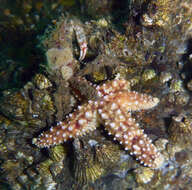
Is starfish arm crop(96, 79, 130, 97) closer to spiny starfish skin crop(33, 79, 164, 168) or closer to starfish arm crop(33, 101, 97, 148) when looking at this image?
spiny starfish skin crop(33, 79, 164, 168)

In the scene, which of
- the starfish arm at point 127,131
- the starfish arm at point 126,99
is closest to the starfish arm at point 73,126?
the starfish arm at point 127,131

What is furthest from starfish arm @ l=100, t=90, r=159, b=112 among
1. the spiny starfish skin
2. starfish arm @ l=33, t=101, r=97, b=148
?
starfish arm @ l=33, t=101, r=97, b=148

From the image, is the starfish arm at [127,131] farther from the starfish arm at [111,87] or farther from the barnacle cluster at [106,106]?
the starfish arm at [111,87]

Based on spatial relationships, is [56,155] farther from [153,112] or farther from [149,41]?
[149,41]

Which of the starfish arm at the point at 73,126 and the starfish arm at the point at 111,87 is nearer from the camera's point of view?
the starfish arm at the point at 73,126

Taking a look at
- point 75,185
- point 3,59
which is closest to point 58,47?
point 75,185

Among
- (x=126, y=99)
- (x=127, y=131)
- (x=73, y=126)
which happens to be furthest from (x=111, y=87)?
(x=73, y=126)

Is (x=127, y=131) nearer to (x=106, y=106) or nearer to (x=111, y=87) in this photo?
(x=106, y=106)
